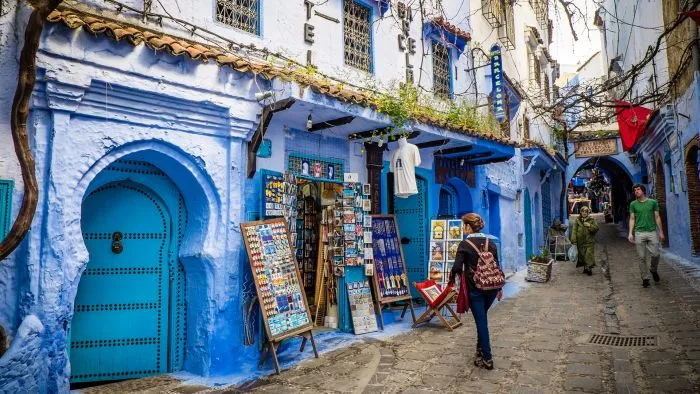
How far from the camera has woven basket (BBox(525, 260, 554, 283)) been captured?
11478mm

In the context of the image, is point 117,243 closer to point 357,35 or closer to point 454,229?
point 357,35

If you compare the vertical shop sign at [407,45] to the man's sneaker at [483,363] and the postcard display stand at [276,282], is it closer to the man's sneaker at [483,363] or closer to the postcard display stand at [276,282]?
the postcard display stand at [276,282]

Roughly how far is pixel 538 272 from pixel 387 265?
5741 millimetres

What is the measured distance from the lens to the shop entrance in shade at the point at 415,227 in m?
9.30

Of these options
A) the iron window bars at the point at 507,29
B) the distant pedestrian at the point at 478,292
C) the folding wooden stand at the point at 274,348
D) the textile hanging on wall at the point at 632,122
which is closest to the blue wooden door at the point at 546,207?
the textile hanging on wall at the point at 632,122

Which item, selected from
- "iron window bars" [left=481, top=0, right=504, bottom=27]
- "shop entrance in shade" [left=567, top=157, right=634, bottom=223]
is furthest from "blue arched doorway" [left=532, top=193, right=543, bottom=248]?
"iron window bars" [left=481, top=0, right=504, bottom=27]

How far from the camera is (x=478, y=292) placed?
5.22 meters

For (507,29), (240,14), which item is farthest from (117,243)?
(507,29)

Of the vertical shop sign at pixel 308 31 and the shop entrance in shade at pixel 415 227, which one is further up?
the vertical shop sign at pixel 308 31

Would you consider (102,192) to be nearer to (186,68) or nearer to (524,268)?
(186,68)

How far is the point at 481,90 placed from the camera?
461 inches

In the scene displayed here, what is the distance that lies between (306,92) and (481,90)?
24.5 feet

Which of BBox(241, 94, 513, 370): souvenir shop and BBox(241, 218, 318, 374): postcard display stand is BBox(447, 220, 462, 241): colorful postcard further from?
BBox(241, 218, 318, 374): postcard display stand

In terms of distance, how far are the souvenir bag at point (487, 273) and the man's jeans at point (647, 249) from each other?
4778 mm
